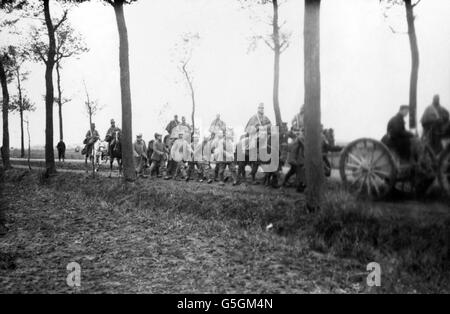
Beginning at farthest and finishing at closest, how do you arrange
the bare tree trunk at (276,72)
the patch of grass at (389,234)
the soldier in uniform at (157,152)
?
1. the bare tree trunk at (276,72)
2. the soldier in uniform at (157,152)
3. the patch of grass at (389,234)

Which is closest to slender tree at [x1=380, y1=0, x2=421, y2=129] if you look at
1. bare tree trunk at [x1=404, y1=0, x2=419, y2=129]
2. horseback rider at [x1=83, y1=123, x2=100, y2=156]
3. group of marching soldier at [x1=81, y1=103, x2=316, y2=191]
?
bare tree trunk at [x1=404, y1=0, x2=419, y2=129]

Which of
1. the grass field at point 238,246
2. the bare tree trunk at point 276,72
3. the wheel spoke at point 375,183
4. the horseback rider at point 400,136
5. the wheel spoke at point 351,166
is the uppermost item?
the bare tree trunk at point 276,72

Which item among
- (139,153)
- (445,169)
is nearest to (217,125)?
(139,153)

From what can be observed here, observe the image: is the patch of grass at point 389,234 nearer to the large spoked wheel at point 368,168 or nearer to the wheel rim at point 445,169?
the large spoked wheel at point 368,168

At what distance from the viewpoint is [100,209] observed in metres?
12.3

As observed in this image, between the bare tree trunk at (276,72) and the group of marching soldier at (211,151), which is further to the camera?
the bare tree trunk at (276,72)

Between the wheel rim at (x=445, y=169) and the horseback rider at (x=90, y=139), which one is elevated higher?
the horseback rider at (x=90, y=139)

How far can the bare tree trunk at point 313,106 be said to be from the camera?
821 cm

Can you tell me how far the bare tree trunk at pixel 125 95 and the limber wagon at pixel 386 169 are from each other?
885 centimetres

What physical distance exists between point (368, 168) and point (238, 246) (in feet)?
9.52

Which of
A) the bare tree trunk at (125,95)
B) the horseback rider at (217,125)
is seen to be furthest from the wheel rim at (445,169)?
the bare tree trunk at (125,95)

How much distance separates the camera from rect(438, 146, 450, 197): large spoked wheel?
21.0 feet
